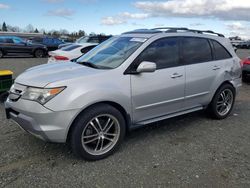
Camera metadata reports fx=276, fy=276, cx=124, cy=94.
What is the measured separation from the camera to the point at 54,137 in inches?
134

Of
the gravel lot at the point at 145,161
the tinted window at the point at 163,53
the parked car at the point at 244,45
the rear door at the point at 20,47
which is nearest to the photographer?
the gravel lot at the point at 145,161

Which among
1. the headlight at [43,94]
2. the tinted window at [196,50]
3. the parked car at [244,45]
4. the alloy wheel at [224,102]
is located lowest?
the parked car at [244,45]

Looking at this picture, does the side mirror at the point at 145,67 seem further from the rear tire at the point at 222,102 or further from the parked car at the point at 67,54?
the parked car at the point at 67,54

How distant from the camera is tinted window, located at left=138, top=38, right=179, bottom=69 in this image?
4242mm

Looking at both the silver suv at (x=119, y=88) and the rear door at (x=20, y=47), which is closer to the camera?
the silver suv at (x=119, y=88)

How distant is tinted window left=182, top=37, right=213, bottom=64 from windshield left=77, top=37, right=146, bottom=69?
89cm

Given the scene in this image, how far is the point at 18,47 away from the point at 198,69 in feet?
57.6

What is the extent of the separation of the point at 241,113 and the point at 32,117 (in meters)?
4.59

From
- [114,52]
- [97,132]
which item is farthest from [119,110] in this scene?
[114,52]

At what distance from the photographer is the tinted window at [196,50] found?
477 centimetres

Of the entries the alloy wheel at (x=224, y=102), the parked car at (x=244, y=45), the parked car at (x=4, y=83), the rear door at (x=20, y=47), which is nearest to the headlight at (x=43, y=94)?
the parked car at (x=4, y=83)

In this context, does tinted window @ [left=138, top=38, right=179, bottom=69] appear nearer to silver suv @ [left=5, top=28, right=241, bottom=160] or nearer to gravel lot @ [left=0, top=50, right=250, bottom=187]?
silver suv @ [left=5, top=28, right=241, bottom=160]

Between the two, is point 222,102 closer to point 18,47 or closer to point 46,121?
point 46,121

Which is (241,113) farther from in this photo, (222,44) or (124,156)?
(124,156)
